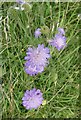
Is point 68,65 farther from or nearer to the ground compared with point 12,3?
nearer to the ground

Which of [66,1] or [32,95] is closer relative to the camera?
[32,95]

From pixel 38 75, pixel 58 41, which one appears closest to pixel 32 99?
pixel 38 75

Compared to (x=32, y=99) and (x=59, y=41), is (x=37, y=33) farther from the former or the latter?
(x=32, y=99)

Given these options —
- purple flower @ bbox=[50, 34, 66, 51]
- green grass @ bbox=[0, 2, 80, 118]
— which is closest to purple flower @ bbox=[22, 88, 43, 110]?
green grass @ bbox=[0, 2, 80, 118]

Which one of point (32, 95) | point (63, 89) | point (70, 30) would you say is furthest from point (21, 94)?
point (70, 30)

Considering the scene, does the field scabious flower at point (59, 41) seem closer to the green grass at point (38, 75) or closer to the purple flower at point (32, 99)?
the green grass at point (38, 75)

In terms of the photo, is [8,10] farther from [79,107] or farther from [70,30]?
[79,107]

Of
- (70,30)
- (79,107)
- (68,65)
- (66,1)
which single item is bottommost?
(79,107)

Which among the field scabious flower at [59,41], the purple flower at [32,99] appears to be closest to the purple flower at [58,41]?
the field scabious flower at [59,41]
